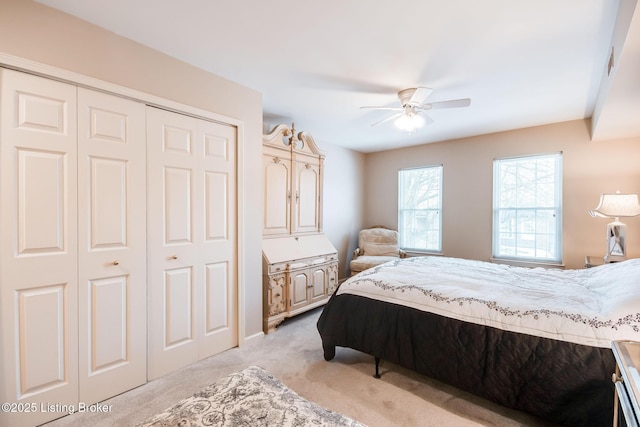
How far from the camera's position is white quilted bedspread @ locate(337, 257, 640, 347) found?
161 cm

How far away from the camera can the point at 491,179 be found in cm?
436

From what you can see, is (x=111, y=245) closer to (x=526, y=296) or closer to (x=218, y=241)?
(x=218, y=241)

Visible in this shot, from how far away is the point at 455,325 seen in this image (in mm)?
1971

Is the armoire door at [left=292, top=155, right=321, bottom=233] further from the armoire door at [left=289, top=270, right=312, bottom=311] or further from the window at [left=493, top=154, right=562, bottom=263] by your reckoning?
the window at [left=493, top=154, right=562, bottom=263]

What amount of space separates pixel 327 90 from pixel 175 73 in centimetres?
140

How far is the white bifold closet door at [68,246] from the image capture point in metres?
1.71

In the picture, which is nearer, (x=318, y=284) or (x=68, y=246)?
(x=68, y=246)

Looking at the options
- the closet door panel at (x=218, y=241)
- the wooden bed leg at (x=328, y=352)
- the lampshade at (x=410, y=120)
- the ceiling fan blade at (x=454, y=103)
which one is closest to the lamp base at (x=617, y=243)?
the ceiling fan blade at (x=454, y=103)

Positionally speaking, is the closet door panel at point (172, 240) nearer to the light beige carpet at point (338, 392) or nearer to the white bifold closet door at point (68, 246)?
the white bifold closet door at point (68, 246)

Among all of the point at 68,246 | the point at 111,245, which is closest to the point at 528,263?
the point at 111,245

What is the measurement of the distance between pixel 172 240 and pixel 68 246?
26.6 inches

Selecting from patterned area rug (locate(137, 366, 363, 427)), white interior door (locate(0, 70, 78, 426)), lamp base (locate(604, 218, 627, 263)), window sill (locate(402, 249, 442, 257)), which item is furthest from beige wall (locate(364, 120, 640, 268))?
white interior door (locate(0, 70, 78, 426))

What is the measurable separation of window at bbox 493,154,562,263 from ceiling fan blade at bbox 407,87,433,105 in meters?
2.36

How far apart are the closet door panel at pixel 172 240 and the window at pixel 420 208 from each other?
3842 mm
